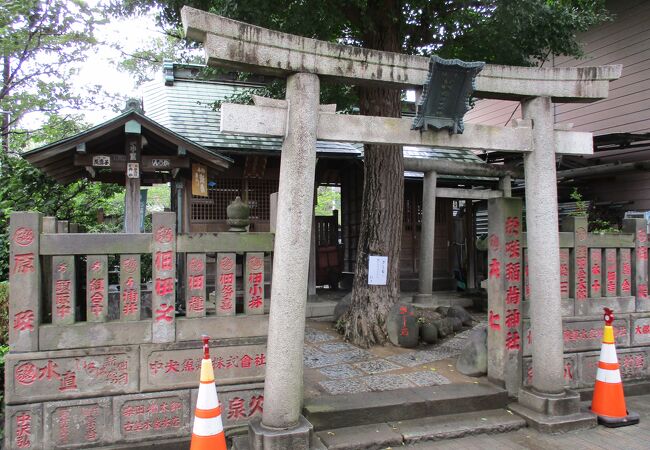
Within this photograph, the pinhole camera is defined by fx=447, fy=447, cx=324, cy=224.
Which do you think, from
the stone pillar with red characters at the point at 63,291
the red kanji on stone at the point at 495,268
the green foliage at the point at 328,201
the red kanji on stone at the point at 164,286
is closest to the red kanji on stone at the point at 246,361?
the red kanji on stone at the point at 164,286

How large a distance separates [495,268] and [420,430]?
228 centimetres

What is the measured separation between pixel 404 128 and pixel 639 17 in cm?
973

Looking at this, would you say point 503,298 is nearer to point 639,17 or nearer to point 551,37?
point 551,37

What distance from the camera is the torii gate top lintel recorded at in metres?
4.12

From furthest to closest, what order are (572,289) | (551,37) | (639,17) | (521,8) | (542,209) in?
1. (639,17)
2. (551,37)
3. (521,8)
4. (572,289)
5. (542,209)

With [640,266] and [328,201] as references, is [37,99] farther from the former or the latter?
[328,201]

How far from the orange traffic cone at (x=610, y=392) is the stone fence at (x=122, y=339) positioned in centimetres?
400

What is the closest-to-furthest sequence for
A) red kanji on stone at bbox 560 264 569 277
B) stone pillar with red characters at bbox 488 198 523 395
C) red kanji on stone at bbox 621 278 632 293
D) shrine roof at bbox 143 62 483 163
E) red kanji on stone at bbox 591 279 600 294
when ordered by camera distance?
stone pillar with red characters at bbox 488 198 523 395 < red kanji on stone at bbox 560 264 569 277 < red kanji on stone at bbox 591 279 600 294 < red kanji on stone at bbox 621 278 632 293 < shrine roof at bbox 143 62 483 163

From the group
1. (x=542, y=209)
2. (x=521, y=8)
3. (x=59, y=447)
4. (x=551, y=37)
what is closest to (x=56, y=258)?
(x=59, y=447)

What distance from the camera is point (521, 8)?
6.91 metres

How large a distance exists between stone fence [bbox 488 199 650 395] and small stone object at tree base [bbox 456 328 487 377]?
0.72 ft

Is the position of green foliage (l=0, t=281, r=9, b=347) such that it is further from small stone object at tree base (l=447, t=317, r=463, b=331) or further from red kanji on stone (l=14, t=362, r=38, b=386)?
small stone object at tree base (l=447, t=317, r=463, b=331)

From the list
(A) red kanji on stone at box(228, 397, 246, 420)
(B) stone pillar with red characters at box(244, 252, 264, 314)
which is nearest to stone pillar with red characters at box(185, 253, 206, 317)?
(B) stone pillar with red characters at box(244, 252, 264, 314)

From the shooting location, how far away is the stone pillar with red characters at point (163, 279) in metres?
4.42
